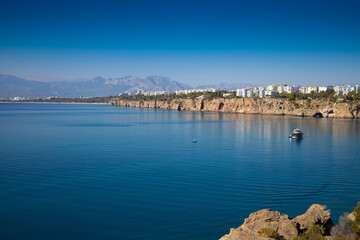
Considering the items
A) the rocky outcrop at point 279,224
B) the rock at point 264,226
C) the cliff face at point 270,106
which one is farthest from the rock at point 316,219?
the cliff face at point 270,106

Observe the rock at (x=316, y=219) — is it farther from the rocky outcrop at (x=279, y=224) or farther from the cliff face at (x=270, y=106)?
the cliff face at (x=270, y=106)

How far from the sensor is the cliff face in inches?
3192

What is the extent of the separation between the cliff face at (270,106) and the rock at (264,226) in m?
79.5

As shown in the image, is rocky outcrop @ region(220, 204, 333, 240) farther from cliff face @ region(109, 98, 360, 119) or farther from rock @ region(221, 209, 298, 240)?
cliff face @ region(109, 98, 360, 119)

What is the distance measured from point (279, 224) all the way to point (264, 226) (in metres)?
0.48

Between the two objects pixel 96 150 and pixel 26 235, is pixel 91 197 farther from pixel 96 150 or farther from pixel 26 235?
pixel 96 150

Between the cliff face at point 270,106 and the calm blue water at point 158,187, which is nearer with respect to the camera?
the calm blue water at point 158,187

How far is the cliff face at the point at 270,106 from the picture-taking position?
81.1m

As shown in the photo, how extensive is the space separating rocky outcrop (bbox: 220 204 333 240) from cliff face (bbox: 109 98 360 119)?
258 feet

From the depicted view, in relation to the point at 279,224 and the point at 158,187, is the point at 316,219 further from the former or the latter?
the point at 158,187

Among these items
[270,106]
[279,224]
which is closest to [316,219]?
[279,224]

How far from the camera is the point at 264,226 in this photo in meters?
10.1

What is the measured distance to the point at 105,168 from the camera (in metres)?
23.2

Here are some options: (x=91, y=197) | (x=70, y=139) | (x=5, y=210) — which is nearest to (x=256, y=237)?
(x=91, y=197)
